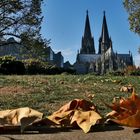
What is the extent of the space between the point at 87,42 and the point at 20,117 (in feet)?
439

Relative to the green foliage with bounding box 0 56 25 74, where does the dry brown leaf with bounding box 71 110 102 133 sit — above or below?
below

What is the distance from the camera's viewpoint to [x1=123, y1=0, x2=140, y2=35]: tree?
36188mm

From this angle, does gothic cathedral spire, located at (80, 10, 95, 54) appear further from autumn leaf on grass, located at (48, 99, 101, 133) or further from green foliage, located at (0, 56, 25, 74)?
autumn leaf on grass, located at (48, 99, 101, 133)

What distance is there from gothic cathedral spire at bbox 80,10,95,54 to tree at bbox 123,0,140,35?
325 feet

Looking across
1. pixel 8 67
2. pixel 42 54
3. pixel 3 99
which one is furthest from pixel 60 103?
pixel 42 54

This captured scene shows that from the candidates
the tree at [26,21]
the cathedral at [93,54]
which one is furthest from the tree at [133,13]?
the cathedral at [93,54]

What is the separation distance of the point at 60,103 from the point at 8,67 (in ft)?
70.0

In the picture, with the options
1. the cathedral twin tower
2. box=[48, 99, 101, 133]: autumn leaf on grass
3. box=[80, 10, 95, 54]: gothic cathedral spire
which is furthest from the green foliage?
the cathedral twin tower

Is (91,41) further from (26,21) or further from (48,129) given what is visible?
(48,129)

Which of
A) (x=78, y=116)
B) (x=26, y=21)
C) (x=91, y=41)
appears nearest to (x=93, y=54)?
(x=91, y=41)

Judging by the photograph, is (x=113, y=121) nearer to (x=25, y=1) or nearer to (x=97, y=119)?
(x=97, y=119)

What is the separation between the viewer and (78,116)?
2715 millimetres

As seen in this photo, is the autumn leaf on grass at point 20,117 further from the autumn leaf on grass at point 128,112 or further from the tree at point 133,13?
the tree at point 133,13

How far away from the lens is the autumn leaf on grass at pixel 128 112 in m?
2.48
